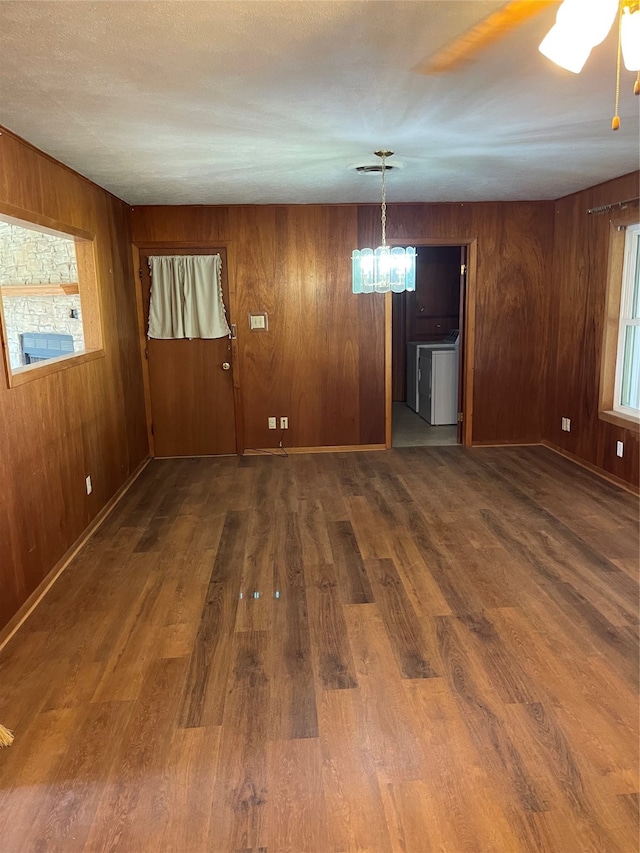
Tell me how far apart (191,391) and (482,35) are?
4195 mm

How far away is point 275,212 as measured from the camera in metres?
5.29

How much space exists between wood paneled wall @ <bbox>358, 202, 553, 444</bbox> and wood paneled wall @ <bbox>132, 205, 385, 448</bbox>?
0.50 meters

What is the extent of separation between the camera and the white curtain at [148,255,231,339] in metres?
5.34

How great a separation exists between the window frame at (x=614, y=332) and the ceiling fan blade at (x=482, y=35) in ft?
9.07

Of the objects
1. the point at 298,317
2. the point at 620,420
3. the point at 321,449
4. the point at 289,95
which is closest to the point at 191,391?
the point at 298,317

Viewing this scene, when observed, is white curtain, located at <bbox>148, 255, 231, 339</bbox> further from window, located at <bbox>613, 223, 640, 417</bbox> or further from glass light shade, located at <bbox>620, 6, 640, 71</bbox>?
glass light shade, located at <bbox>620, 6, 640, 71</bbox>

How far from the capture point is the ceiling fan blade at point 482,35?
177 cm

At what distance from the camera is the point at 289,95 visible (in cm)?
241

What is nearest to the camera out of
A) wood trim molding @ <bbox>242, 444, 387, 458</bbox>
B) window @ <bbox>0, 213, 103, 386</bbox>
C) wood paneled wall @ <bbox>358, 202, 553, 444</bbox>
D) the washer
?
wood paneled wall @ <bbox>358, 202, 553, 444</bbox>

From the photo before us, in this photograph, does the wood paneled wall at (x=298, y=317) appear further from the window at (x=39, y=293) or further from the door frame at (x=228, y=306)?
the window at (x=39, y=293)

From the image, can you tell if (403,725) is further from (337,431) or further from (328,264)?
(328,264)

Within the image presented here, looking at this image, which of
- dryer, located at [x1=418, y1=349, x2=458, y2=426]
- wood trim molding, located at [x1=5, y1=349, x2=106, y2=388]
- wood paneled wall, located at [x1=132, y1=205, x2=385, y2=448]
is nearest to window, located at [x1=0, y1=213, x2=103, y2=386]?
wood paneled wall, located at [x1=132, y1=205, x2=385, y2=448]

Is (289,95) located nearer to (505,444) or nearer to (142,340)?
(142,340)

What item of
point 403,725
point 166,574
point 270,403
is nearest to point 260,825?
point 403,725
